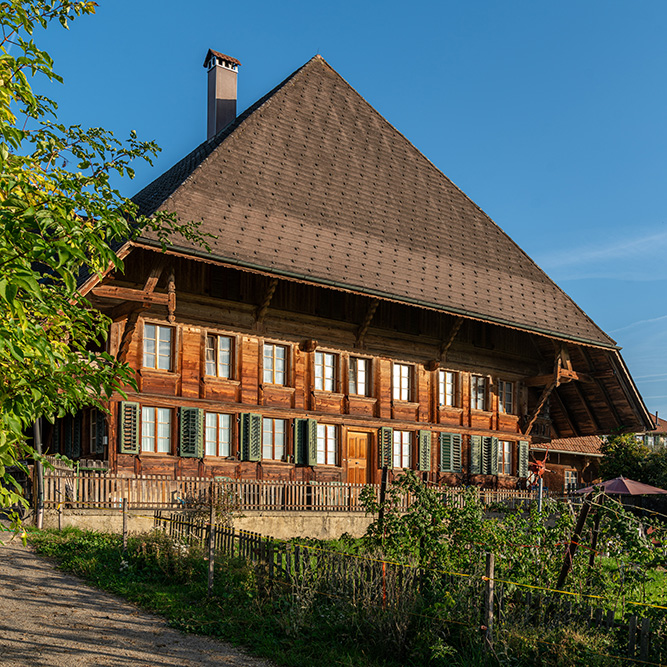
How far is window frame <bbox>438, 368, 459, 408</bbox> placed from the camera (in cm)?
2698

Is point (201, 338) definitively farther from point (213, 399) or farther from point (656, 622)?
point (656, 622)

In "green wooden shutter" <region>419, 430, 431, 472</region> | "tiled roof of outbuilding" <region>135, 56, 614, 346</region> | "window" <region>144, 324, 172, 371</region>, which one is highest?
"tiled roof of outbuilding" <region>135, 56, 614, 346</region>

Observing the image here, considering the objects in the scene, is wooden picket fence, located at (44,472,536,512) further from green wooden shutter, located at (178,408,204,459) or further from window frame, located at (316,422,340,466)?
window frame, located at (316,422,340,466)

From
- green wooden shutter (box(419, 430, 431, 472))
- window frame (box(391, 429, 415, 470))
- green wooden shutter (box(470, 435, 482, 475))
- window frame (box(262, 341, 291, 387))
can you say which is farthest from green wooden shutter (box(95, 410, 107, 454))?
green wooden shutter (box(470, 435, 482, 475))

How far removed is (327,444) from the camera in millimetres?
24312

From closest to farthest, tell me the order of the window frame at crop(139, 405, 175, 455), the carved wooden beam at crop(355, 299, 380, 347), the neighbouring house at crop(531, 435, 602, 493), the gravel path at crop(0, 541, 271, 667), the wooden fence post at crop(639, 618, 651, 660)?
1. the wooden fence post at crop(639, 618, 651, 660)
2. the gravel path at crop(0, 541, 271, 667)
3. the window frame at crop(139, 405, 175, 455)
4. the carved wooden beam at crop(355, 299, 380, 347)
5. the neighbouring house at crop(531, 435, 602, 493)

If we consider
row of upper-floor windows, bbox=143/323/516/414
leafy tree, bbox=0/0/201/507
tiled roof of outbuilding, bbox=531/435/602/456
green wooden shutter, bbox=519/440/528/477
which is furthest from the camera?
tiled roof of outbuilding, bbox=531/435/602/456

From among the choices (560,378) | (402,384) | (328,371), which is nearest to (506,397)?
(560,378)

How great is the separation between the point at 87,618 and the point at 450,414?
18.4m

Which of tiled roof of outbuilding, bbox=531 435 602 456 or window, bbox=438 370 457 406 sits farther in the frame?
tiled roof of outbuilding, bbox=531 435 602 456

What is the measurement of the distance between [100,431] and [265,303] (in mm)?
5508

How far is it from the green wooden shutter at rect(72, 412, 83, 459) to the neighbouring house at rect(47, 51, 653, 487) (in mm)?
75

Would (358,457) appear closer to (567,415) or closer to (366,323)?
(366,323)

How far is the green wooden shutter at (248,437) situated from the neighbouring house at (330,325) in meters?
0.05
